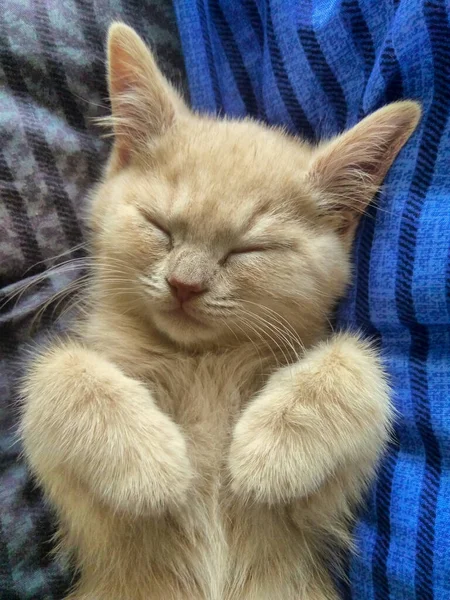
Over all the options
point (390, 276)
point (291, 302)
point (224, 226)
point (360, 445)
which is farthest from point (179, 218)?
point (360, 445)

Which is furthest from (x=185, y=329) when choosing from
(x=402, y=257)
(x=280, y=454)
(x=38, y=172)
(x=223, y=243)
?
(x=38, y=172)

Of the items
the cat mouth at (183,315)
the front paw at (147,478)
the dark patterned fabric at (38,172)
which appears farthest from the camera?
the dark patterned fabric at (38,172)

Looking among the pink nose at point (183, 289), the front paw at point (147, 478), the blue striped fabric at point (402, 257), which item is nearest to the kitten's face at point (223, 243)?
the pink nose at point (183, 289)

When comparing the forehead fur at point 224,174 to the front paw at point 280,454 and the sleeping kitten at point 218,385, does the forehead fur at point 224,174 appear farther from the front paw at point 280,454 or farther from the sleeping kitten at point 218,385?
the front paw at point 280,454

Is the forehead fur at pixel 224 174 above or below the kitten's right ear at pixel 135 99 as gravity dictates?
below

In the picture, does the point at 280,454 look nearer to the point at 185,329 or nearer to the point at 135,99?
the point at 185,329

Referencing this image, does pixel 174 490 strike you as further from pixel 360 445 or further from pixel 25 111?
pixel 25 111

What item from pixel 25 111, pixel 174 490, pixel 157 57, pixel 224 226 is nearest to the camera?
pixel 174 490

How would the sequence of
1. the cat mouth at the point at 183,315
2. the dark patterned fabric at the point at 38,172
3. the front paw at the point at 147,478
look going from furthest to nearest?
1. the dark patterned fabric at the point at 38,172
2. the cat mouth at the point at 183,315
3. the front paw at the point at 147,478
